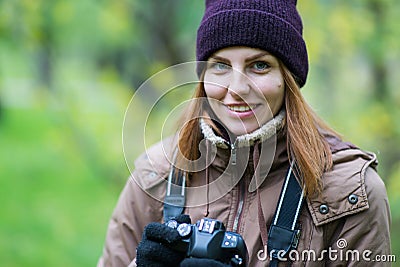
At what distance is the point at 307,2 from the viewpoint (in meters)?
6.02

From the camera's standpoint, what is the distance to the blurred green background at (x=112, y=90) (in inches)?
240

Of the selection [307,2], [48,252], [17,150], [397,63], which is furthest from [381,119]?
[17,150]

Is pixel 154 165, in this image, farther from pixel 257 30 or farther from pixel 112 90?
pixel 112 90

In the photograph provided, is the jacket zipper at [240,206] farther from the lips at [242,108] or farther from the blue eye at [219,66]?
the blue eye at [219,66]

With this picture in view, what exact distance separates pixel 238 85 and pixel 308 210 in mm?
577

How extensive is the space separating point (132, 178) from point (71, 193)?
6803 mm

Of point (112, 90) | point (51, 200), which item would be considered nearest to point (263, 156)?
point (112, 90)

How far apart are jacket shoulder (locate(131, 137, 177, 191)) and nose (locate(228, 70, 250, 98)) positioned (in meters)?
0.42

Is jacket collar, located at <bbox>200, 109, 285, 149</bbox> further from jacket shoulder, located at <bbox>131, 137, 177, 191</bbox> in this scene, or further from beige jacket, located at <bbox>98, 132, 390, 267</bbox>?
jacket shoulder, located at <bbox>131, 137, 177, 191</bbox>

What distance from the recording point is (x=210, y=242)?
2279mm

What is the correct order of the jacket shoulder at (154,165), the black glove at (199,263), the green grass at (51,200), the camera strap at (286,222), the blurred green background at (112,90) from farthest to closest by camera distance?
the green grass at (51,200), the blurred green background at (112,90), the jacket shoulder at (154,165), the camera strap at (286,222), the black glove at (199,263)

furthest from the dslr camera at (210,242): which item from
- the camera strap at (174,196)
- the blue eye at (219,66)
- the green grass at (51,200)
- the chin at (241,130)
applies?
the green grass at (51,200)

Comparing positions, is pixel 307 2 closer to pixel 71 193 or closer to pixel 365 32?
pixel 365 32

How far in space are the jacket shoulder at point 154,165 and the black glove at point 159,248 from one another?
480mm
